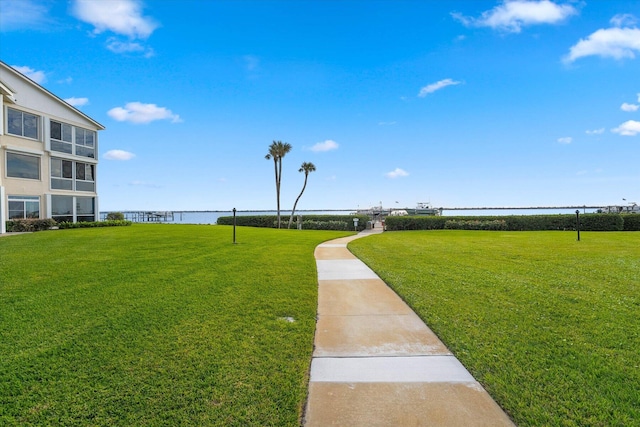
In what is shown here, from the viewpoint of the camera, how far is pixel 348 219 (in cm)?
2612

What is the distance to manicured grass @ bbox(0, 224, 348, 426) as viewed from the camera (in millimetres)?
2285

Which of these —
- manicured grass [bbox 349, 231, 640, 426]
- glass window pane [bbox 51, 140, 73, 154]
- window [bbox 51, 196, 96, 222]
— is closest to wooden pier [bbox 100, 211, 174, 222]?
window [bbox 51, 196, 96, 222]

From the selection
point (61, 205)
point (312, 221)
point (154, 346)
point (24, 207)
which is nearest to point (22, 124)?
point (24, 207)

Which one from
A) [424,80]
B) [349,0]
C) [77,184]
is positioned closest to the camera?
[349,0]

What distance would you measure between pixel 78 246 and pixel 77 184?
46.3ft

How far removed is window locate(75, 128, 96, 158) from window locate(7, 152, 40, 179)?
294cm

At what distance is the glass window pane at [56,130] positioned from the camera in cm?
1994

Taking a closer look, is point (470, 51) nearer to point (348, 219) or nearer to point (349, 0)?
point (349, 0)

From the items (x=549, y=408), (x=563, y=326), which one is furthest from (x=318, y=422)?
(x=563, y=326)

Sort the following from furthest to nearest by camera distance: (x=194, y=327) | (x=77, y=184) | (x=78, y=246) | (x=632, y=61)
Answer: (x=77, y=184) → (x=632, y=61) → (x=78, y=246) → (x=194, y=327)

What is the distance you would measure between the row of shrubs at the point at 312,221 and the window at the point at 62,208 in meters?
12.4

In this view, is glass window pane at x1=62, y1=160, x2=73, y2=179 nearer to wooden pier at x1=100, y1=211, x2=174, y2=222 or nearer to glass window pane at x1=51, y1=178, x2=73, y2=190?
glass window pane at x1=51, y1=178, x2=73, y2=190

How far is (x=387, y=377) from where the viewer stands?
2.76 m

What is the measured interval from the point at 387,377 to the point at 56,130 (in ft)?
82.4
